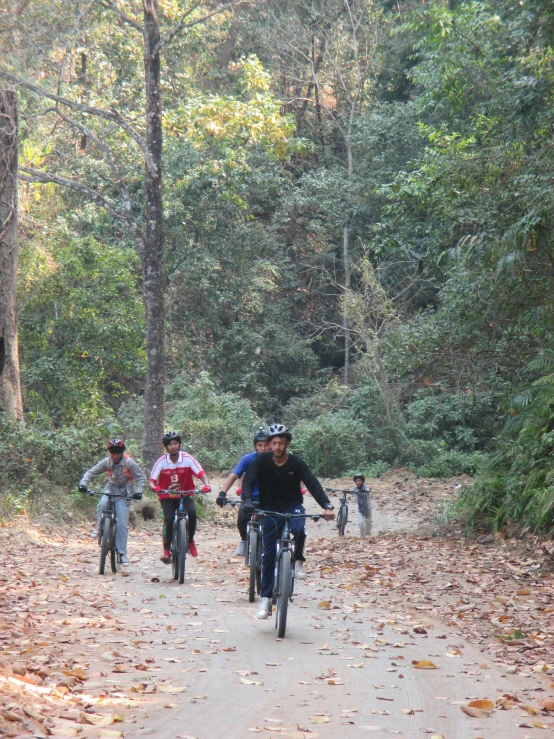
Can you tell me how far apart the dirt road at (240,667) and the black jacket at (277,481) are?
1.24 meters

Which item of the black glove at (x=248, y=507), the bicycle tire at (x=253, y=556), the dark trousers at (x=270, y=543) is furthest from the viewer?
the bicycle tire at (x=253, y=556)

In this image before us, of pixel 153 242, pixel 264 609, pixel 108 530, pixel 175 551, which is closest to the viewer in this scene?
pixel 264 609

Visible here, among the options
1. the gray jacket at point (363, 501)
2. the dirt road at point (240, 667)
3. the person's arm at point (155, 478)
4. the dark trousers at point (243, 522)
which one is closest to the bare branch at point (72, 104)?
the gray jacket at point (363, 501)

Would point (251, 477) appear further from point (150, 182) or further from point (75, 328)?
point (75, 328)

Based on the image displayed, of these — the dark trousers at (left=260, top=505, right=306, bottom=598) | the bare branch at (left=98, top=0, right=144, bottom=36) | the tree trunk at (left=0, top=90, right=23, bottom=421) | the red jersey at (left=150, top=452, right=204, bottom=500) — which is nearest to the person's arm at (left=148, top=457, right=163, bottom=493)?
the red jersey at (left=150, top=452, right=204, bottom=500)

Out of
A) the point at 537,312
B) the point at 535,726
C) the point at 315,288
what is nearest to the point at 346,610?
the point at 535,726

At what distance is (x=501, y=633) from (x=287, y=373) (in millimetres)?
28935

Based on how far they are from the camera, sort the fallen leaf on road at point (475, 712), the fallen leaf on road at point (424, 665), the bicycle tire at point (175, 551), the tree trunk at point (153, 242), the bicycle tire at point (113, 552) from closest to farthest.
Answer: the fallen leaf on road at point (475, 712)
the fallen leaf on road at point (424, 665)
the bicycle tire at point (175, 551)
the bicycle tire at point (113, 552)
the tree trunk at point (153, 242)

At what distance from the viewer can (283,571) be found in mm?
8133

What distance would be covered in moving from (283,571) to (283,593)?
201 mm

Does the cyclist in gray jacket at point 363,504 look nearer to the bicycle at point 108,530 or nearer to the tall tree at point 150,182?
the tall tree at point 150,182

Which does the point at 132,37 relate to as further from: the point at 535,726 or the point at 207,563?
the point at 535,726

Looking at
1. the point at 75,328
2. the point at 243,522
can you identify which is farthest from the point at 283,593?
the point at 75,328

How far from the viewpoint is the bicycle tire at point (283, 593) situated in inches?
317
